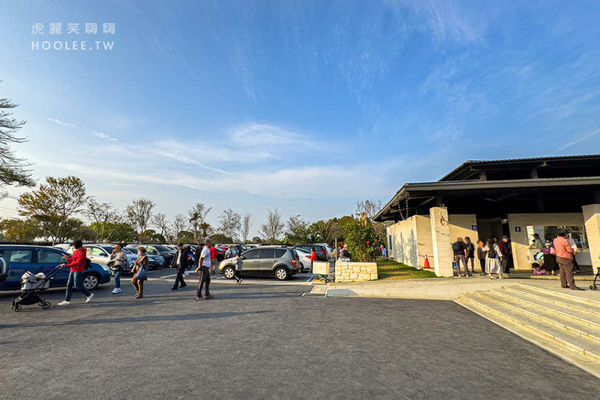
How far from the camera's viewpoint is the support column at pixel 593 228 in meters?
10.8

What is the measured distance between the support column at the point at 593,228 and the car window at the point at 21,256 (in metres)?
20.5

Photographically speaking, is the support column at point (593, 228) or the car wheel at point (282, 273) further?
the car wheel at point (282, 273)

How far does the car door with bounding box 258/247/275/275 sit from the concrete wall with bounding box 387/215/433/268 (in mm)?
7731

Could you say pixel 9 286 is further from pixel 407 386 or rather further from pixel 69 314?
pixel 407 386

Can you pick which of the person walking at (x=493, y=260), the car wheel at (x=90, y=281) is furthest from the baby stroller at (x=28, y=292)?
the person walking at (x=493, y=260)

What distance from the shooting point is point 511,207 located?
13922mm

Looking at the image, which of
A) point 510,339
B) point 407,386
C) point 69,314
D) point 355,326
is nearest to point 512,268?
point 510,339

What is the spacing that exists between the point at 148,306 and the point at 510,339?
8379mm

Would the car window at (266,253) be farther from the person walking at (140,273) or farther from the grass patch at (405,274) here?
the person walking at (140,273)

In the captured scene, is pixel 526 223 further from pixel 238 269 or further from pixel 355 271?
pixel 238 269

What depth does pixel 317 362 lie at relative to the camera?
12.5ft

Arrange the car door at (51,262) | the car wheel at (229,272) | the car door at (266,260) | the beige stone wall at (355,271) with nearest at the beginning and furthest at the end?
the car door at (51,262) → the beige stone wall at (355,271) → the car door at (266,260) → the car wheel at (229,272)

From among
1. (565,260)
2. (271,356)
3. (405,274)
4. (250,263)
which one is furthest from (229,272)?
(565,260)

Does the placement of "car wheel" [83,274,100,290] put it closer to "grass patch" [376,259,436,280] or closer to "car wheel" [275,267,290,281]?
"car wheel" [275,267,290,281]
